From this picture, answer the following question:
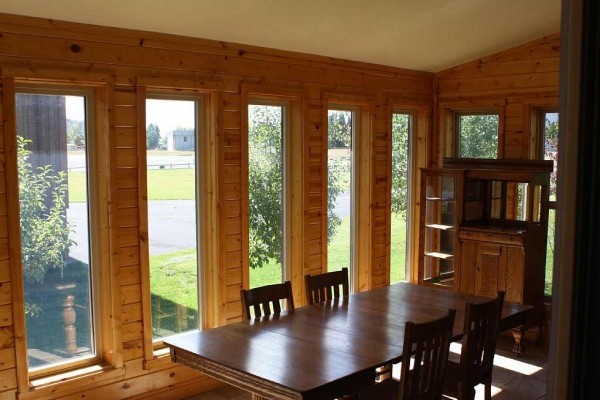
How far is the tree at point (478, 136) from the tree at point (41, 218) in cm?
402

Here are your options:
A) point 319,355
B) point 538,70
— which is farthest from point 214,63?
point 538,70

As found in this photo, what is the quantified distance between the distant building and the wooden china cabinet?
2.44m

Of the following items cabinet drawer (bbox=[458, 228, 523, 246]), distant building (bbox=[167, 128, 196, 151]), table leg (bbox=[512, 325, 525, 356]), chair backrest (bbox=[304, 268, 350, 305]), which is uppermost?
distant building (bbox=[167, 128, 196, 151])

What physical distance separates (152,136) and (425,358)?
243 cm

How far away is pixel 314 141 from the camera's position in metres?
5.44

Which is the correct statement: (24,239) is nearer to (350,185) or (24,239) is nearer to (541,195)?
(350,185)

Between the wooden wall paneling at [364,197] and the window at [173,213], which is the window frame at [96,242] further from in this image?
the wooden wall paneling at [364,197]

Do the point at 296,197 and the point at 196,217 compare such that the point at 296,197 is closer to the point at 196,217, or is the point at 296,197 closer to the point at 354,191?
the point at 354,191

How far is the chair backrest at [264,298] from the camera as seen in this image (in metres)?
3.75

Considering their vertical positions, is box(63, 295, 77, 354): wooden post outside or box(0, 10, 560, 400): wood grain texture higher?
box(0, 10, 560, 400): wood grain texture

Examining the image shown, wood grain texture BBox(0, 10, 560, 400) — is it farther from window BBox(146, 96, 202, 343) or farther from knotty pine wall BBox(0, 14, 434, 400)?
window BBox(146, 96, 202, 343)

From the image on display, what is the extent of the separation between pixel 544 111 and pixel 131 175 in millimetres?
3789

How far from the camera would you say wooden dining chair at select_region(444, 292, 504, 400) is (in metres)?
3.43

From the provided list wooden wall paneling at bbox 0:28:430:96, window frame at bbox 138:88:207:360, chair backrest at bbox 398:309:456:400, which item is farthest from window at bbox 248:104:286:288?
chair backrest at bbox 398:309:456:400
